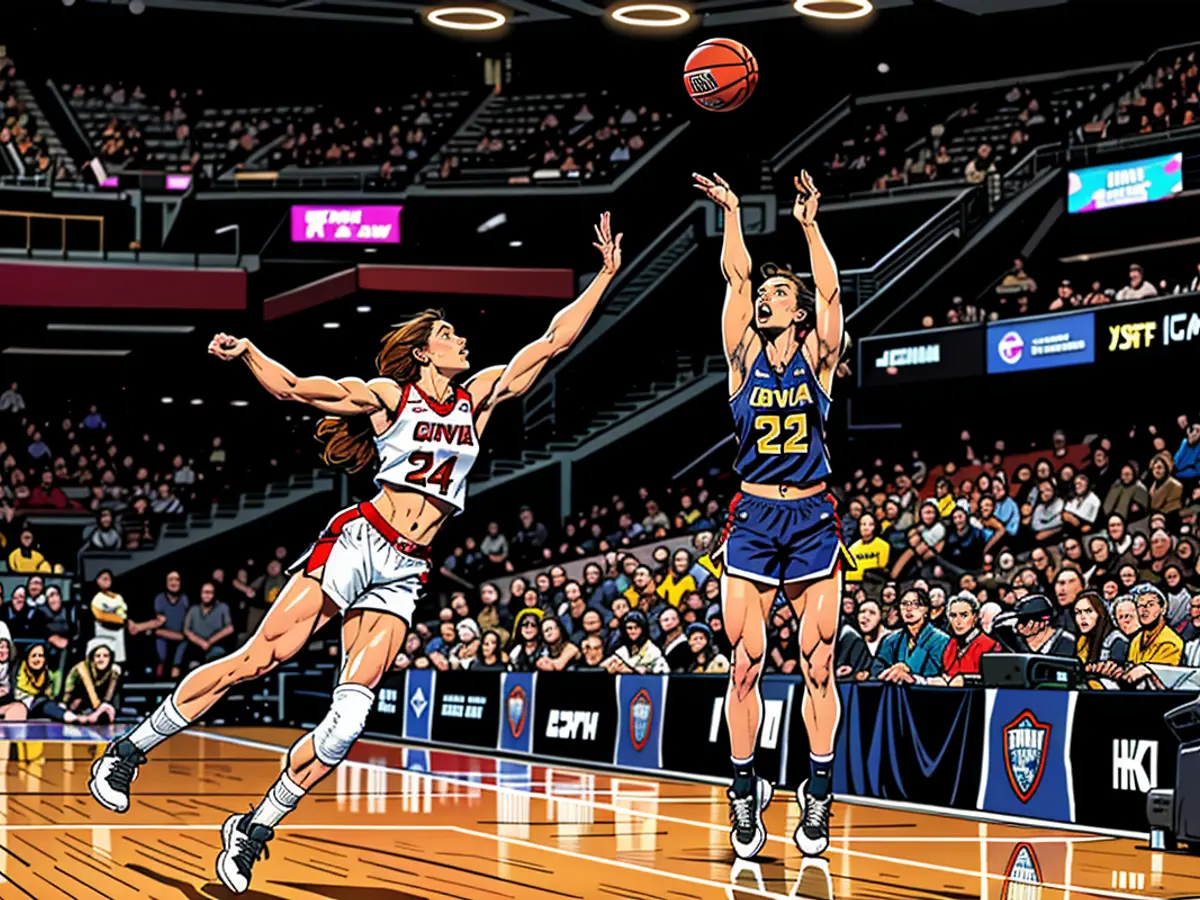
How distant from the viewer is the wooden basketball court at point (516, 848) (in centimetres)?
865

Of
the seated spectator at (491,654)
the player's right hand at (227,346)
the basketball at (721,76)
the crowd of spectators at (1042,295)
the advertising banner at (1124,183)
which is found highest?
the advertising banner at (1124,183)

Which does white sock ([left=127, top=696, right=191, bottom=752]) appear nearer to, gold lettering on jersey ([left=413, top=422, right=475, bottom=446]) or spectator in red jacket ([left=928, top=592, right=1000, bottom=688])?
gold lettering on jersey ([left=413, top=422, right=475, bottom=446])

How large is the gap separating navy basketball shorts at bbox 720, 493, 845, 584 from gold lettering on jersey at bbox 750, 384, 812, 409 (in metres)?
0.53

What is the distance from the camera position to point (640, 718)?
55.0 feet

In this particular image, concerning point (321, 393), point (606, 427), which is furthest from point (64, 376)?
point (321, 393)

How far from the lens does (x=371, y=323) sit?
3941cm

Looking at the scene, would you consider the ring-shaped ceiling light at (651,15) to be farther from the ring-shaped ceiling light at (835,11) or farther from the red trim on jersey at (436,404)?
the red trim on jersey at (436,404)

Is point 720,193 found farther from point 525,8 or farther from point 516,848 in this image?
point 525,8

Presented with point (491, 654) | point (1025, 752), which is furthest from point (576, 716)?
point (1025, 752)

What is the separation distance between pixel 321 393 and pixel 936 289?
2379cm

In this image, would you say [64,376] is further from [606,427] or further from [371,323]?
Answer: [606,427]

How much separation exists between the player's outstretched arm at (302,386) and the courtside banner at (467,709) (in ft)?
34.7

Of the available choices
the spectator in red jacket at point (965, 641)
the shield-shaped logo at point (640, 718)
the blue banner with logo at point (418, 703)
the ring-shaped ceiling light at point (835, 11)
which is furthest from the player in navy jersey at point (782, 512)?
the ring-shaped ceiling light at point (835, 11)

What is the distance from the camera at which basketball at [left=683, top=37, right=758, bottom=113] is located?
11258mm
